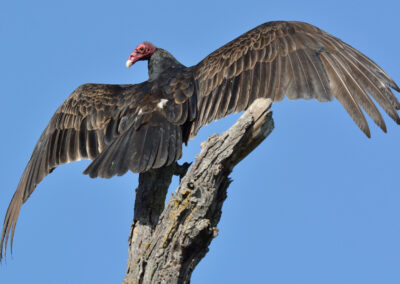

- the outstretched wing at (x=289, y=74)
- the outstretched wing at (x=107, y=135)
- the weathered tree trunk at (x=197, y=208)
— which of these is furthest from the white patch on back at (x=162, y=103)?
the weathered tree trunk at (x=197, y=208)

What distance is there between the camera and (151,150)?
4.39 m

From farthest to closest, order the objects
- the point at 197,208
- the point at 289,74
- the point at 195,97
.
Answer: the point at 195,97
the point at 289,74
the point at 197,208

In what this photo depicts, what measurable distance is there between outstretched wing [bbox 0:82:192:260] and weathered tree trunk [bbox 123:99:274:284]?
76 centimetres

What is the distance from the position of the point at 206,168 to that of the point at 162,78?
185cm

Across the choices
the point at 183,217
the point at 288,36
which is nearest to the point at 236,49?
the point at 288,36

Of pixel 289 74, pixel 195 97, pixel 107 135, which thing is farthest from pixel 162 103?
pixel 289 74

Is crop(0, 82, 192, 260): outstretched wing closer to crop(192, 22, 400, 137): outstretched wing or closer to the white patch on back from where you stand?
the white patch on back

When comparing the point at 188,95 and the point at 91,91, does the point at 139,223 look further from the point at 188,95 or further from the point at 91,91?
the point at 91,91

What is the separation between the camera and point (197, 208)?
11.6 ft

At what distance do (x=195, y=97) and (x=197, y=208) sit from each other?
161 cm

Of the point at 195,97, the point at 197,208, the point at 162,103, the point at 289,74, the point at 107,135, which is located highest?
the point at 289,74

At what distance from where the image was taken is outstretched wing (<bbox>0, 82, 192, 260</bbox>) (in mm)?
4387

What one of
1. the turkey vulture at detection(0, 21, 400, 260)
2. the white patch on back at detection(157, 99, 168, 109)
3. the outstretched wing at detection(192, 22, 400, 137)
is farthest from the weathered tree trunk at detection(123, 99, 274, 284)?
the white patch on back at detection(157, 99, 168, 109)

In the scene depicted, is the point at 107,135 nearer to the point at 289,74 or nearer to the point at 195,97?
the point at 195,97
